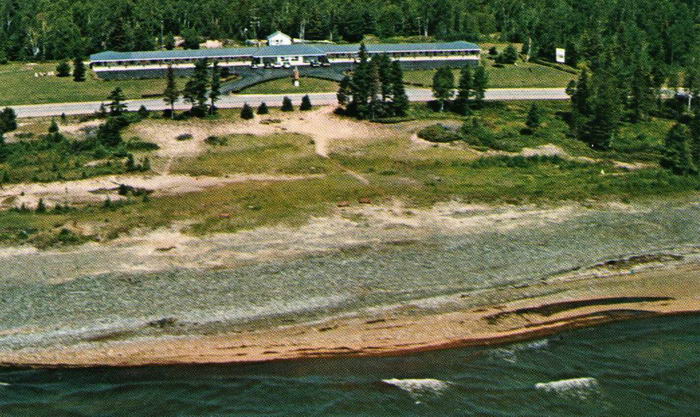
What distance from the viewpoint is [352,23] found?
13975 cm

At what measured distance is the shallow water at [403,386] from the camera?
38.8m

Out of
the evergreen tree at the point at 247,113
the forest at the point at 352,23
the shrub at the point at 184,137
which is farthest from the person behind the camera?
the forest at the point at 352,23

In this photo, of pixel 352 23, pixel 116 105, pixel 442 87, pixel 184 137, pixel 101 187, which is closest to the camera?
pixel 101 187

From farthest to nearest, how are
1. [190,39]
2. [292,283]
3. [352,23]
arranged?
[352,23] < [190,39] < [292,283]

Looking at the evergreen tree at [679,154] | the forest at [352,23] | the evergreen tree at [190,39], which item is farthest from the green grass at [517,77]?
the evergreen tree at [190,39]

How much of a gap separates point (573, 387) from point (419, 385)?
7.52m

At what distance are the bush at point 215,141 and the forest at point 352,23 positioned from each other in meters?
51.9

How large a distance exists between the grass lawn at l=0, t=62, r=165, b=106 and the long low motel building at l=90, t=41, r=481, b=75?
485 cm

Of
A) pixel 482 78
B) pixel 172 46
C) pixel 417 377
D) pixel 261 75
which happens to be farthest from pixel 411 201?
pixel 172 46

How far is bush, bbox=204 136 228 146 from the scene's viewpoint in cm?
8057

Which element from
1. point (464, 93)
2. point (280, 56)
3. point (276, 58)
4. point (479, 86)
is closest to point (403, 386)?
point (464, 93)

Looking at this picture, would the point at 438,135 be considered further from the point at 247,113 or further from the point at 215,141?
the point at 215,141

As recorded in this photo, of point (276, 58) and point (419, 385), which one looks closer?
point (419, 385)

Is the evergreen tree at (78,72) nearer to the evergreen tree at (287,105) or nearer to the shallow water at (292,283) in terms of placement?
the evergreen tree at (287,105)
